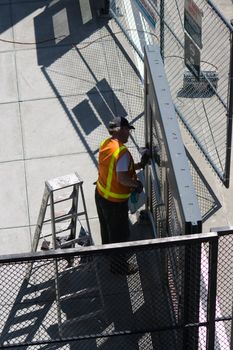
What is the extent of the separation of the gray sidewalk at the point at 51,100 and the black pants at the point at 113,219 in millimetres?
609

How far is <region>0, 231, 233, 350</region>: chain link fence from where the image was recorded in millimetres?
7848

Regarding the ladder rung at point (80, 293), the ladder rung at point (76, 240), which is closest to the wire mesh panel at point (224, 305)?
the ladder rung at point (80, 293)

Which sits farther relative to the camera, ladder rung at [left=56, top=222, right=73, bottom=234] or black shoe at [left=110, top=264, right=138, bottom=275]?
ladder rung at [left=56, top=222, right=73, bottom=234]

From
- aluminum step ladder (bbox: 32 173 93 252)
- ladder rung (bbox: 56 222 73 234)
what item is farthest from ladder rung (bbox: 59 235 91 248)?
ladder rung (bbox: 56 222 73 234)

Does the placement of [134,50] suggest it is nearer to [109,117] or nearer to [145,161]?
[109,117]

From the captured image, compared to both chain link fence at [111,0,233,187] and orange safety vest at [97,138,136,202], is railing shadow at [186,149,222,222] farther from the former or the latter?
orange safety vest at [97,138,136,202]

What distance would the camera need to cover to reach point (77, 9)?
43.7ft

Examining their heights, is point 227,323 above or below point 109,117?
below

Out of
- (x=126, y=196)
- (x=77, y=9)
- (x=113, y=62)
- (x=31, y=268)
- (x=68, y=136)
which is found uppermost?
(x=77, y=9)

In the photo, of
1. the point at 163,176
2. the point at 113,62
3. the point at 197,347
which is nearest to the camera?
the point at 197,347

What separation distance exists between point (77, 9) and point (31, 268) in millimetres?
5805

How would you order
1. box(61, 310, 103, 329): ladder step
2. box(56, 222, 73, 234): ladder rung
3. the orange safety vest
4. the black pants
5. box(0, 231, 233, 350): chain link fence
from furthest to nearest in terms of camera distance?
box(56, 222, 73, 234): ladder rung
the black pants
box(61, 310, 103, 329): ladder step
the orange safety vest
box(0, 231, 233, 350): chain link fence

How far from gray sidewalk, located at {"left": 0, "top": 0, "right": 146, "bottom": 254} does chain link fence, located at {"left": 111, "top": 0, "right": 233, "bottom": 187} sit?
1.29 ft

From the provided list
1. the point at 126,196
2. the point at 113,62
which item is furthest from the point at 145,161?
the point at 113,62
